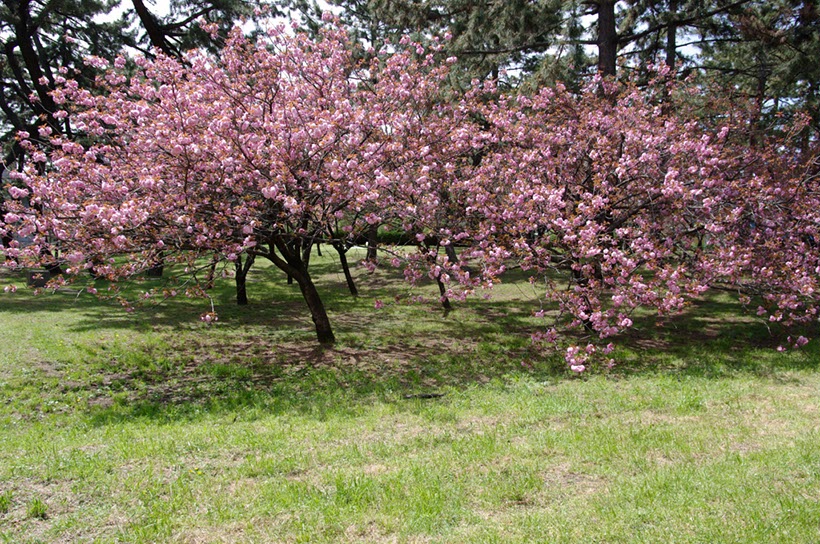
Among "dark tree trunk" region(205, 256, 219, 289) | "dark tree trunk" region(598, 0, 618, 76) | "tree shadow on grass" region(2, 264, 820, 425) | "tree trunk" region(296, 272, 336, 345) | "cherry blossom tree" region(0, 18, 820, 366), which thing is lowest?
"tree shadow on grass" region(2, 264, 820, 425)

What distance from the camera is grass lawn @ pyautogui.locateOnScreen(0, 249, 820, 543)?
366 cm

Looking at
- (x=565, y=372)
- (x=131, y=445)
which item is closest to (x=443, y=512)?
(x=131, y=445)

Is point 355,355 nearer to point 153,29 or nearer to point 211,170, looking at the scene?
point 211,170

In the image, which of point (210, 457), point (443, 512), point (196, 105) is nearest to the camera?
point (443, 512)

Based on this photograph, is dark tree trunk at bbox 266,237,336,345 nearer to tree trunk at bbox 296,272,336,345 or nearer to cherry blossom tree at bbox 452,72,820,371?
tree trunk at bbox 296,272,336,345

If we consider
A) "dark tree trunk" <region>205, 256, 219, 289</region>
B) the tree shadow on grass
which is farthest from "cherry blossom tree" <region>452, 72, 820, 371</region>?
"dark tree trunk" <region>205, 256, 219, 289</region>

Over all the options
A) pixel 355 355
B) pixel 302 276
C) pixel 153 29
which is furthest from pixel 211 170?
pixel 153 29

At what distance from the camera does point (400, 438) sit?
5508 mm

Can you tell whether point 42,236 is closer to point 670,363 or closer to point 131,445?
point 131,445

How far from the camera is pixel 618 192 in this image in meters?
9.79

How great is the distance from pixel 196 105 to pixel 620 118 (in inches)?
281

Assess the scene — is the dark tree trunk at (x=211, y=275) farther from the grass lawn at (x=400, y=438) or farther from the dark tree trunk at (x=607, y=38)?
the dark tree trunk at (x=607, y=38)

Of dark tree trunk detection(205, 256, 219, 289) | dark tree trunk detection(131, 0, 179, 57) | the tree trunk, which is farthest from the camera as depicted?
dark tree trunk detection(131, 0, 179, 57)

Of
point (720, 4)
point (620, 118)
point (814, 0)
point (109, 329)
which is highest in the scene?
point (720, 4)
